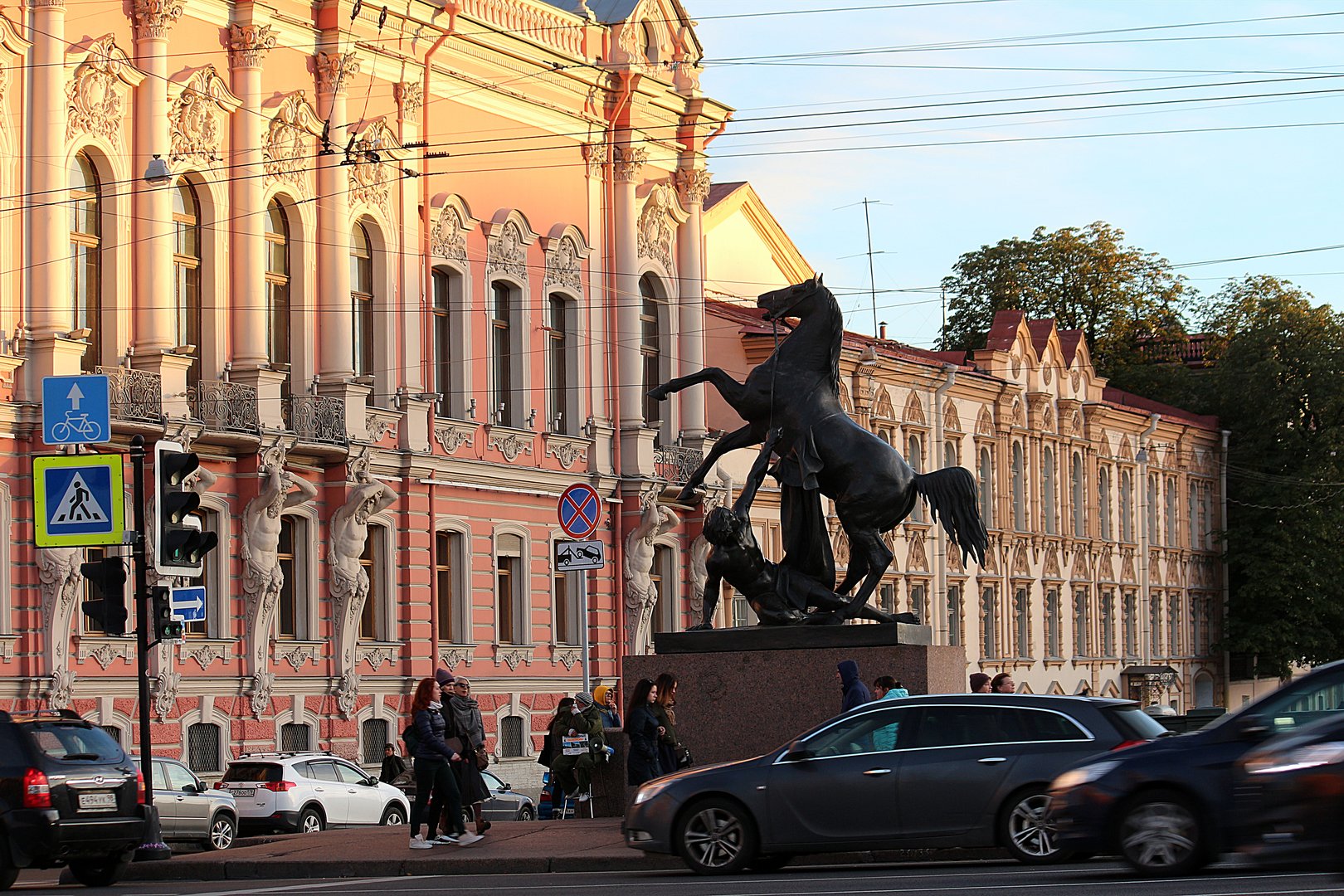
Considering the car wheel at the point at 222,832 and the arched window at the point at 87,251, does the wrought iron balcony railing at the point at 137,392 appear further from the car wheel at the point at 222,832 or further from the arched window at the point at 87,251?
the car wheel at the point at 222,832

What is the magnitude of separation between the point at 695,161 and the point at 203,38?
1480cm

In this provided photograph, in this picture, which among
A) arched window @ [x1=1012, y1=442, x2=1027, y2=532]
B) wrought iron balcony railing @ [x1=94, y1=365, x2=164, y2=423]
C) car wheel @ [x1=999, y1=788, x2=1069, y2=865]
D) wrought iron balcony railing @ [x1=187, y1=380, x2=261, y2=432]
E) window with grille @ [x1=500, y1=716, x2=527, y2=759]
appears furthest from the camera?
arched window @ [x1=1012, y1=442, x2=1027, y2=532]

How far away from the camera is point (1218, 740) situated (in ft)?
49.8

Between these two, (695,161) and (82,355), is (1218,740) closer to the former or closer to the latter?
(82,355)

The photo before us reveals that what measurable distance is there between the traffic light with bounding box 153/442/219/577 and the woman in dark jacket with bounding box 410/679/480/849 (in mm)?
2596

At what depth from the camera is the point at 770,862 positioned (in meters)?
18.4

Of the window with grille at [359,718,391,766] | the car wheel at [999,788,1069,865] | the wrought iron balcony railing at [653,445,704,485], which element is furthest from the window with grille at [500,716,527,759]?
the car wheel at [999,788,1069,865]

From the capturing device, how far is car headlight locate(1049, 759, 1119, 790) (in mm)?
15430

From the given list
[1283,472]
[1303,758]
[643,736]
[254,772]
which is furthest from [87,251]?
[1283,472]

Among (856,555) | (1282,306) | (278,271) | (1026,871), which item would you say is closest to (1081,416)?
(1282,306)

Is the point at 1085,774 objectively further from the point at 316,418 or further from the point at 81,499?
the point at 316,418

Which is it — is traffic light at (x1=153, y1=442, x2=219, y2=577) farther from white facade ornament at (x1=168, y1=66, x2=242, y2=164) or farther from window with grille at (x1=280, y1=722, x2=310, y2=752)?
window with grille at (x1=280, y1=722, x2=310, y2=752)

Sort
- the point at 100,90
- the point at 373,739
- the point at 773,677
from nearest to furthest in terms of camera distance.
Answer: the point at 773,677 → the point at 100,90 → the point at 373,739

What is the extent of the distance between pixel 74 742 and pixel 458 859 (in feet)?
11.3
